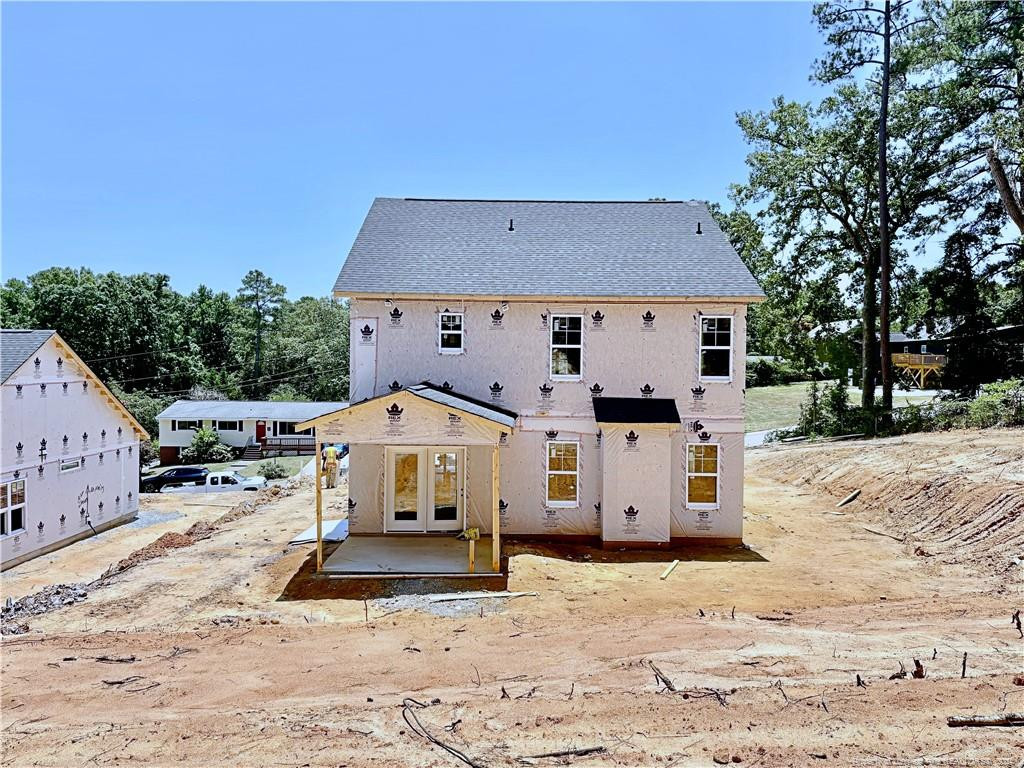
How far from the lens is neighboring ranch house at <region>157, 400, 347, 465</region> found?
4541cm

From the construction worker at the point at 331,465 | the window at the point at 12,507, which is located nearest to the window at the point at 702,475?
the construction worker at the point at 331,465

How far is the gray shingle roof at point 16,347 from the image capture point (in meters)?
17.6

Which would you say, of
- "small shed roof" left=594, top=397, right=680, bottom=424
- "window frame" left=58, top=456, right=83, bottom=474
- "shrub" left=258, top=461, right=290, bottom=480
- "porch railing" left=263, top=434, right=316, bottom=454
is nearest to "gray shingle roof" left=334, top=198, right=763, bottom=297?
"small shed roof" left=594, top=397, right=680, bottom=424

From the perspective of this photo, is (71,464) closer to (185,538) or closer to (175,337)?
(185,538)

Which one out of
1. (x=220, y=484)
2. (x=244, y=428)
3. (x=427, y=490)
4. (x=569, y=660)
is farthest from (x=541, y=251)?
(x=244, y=428)

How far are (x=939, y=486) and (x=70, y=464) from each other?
2624cm

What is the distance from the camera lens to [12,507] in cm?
1761

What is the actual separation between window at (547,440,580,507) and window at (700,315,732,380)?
3.66 m

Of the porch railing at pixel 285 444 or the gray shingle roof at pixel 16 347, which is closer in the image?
the gray shingle roof at pixel 16 347

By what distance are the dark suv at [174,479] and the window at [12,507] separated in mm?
16401

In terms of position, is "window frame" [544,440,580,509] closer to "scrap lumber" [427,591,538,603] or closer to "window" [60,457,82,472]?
"scrap lumber" [427,591,538,603]

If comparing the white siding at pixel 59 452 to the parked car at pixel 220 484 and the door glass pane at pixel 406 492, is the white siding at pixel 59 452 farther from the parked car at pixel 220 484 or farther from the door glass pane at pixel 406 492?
the door glass pane at pixel 406 492

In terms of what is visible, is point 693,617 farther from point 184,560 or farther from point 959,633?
point 184,560

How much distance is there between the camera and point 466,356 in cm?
1486
